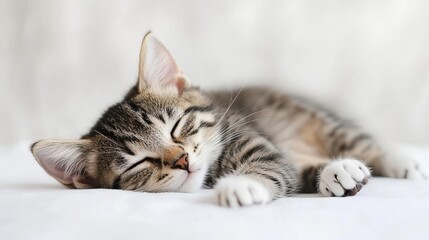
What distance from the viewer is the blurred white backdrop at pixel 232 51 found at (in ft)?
6.61

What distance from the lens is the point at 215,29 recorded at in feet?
6.77

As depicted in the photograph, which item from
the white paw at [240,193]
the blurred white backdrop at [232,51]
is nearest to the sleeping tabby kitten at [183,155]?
the white paw at [240,193]

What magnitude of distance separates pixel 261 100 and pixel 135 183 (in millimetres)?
812

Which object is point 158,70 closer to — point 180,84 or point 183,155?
point 180,84

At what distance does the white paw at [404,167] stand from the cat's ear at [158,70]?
2.12ft

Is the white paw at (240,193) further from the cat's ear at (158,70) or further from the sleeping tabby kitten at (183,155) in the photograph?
the cat's ear at (158,70)

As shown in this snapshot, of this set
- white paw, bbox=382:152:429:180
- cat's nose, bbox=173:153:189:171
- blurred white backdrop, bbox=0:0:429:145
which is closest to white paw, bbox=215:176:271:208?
cat's nose, bbox=173:153:189:171

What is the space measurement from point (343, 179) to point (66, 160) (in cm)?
65

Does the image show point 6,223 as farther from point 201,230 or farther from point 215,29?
point 215,29

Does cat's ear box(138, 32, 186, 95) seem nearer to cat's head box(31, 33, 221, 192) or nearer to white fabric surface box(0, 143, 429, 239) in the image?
cat's head box(31, 33, 221, 192)

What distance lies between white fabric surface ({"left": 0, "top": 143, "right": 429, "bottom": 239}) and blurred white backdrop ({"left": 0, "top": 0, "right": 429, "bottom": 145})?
3.34ft

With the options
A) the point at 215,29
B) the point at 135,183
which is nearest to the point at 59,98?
the point at 215,29

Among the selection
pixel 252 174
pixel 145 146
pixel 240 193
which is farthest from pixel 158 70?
pixel 240 193

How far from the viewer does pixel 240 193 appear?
3.18 feet
